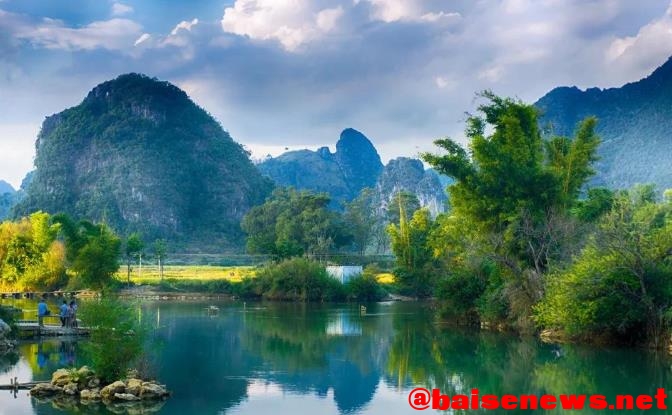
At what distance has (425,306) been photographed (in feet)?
147

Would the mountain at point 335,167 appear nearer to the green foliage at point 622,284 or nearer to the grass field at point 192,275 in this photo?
the grass field at point 192,275

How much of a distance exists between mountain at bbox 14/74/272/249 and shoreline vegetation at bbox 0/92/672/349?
4671cm

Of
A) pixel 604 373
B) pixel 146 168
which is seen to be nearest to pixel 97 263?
pixel 604 373

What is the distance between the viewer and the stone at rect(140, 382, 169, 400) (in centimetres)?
1453

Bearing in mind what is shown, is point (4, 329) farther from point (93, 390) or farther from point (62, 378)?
point (93, 390)

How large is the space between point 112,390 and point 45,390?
1464 millimetres

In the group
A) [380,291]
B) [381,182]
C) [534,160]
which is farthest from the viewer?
[381,182]

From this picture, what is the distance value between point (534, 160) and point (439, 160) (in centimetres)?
334

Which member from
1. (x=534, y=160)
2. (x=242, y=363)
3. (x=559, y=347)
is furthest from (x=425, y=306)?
(x=242, y=363)

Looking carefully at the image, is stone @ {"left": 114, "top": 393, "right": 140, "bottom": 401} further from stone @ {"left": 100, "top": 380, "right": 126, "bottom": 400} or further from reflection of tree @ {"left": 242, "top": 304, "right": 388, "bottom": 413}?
reflection of tree @ {"left": 242, "top": 304, "right": 388, "bottom": 413}

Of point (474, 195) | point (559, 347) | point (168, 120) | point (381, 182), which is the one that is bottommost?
point (559, 347)

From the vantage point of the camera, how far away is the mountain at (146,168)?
109500mm

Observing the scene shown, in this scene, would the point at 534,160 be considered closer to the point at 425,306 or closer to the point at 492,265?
the point at 492,265

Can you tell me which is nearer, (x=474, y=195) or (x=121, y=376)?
(x=121, y=376)
